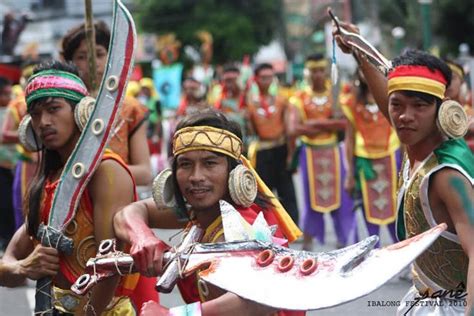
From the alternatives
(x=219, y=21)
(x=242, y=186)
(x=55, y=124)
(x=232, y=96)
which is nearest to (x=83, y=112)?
(x=55, y=124)

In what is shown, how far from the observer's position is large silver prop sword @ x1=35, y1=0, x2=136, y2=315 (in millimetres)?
4707

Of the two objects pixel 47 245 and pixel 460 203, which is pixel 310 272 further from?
pixel 47 245

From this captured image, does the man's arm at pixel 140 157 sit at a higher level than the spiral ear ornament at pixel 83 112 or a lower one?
lower

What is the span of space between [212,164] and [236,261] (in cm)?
54

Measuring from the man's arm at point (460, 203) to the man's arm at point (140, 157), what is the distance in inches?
93.2

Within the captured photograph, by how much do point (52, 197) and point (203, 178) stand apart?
82cm

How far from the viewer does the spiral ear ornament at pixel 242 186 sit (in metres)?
4.38

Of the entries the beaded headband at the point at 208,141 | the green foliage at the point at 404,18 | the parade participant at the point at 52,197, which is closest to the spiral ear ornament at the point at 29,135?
the parade participant at the point at 52,197

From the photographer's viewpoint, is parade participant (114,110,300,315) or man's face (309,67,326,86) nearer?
parade participant (114,110,300,315)

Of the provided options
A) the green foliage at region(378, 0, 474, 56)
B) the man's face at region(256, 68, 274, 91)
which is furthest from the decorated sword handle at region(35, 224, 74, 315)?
the green foliage at region(378, 0, 474, 56)

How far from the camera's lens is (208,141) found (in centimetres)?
450

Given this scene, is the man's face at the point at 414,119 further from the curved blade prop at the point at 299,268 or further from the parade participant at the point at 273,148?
the parade participant at the point at 273,148

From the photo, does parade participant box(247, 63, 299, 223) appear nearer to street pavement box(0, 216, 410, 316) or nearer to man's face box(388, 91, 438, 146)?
street pavement box(0, 216, 410, 316)

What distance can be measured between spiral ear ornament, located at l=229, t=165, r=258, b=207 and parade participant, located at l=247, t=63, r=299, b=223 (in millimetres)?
8799
